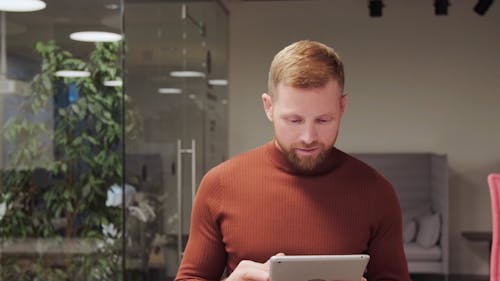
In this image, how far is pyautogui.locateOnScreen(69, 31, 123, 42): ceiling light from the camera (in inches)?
143

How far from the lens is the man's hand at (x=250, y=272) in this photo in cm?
123

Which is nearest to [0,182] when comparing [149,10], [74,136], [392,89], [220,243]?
[74,136]

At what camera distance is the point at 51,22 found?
11.8ft

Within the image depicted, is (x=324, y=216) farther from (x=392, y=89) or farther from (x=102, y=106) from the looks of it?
(x=392, y=89)

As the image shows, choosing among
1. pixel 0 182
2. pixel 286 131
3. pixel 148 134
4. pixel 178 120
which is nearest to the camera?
pixel 286 131

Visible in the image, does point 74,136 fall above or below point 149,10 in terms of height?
below

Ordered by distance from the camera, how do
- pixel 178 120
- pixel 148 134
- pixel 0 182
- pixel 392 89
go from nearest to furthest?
pixel 0 182 < pixel 148 134 < pixel 178 120 < pixel 392 89

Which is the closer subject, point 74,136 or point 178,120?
point 74,136

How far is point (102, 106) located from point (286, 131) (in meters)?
2.52

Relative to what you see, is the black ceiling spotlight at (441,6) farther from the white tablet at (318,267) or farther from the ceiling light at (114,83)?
the white tablet at (318,267)

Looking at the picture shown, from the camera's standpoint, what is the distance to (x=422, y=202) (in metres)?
7.16

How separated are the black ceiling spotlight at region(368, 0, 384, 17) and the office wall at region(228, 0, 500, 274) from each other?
18.2 inches

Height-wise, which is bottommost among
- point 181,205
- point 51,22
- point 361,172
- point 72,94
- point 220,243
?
point 181,205

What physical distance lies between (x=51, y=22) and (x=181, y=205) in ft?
6.19
